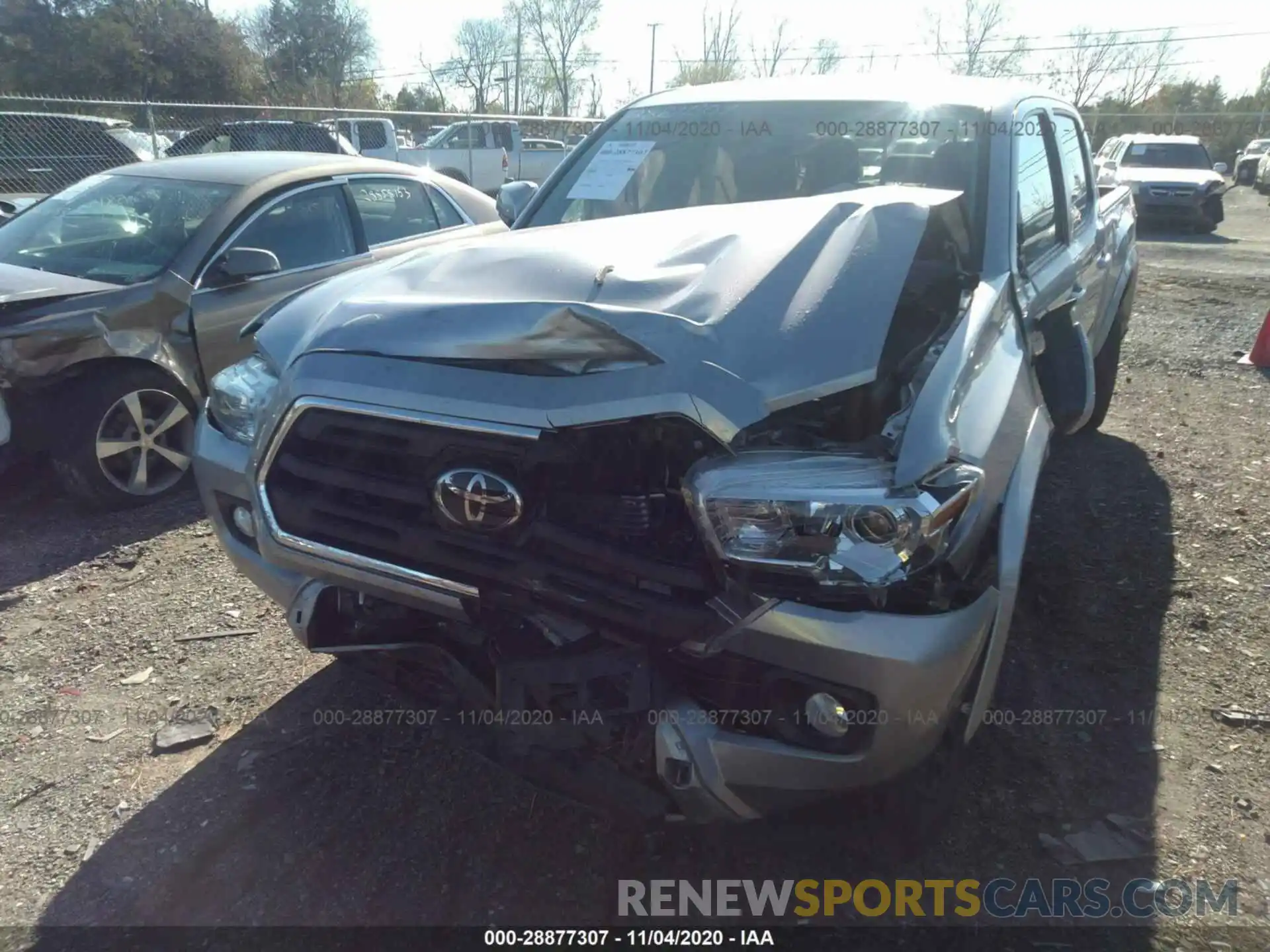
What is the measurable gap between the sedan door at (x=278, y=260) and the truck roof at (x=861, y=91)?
2115 millimetres

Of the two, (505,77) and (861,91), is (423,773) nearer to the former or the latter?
(861,91)

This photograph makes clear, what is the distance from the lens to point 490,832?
2484 mm

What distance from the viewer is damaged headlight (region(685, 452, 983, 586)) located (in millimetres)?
1808

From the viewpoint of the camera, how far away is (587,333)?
1979mm

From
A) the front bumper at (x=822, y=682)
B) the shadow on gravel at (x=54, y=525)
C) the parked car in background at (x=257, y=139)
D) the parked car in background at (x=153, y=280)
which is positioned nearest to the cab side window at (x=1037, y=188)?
the front bumper at (x=822, y=682)

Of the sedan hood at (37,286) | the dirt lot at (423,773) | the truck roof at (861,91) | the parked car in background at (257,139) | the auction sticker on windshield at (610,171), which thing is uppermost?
the truck roof at (861,91)

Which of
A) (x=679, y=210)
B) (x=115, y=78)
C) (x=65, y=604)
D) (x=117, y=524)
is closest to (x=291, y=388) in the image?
(x=679, y=210)

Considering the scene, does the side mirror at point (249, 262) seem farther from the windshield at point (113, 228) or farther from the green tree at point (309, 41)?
the green tree at point (309, 41)

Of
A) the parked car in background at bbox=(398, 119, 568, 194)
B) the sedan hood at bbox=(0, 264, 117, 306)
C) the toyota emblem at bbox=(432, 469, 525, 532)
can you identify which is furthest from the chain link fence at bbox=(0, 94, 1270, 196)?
the toyota emblem at bbox=(432, 469, 525, 532)

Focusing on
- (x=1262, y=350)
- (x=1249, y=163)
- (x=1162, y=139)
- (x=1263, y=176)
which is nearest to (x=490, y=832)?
(x=1262, y=350)

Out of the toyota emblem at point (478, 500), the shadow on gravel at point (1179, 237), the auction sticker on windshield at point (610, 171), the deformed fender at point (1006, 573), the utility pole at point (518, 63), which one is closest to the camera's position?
the toyota emblem at point (478, 500)

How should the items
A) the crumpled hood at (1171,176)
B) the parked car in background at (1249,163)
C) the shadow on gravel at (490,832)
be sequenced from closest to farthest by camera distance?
the shadow on gravel at (490,832) < the crumpled hood at (1171,176) < the parked car in background at (1249,163)

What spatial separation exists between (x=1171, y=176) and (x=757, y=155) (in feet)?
57.3

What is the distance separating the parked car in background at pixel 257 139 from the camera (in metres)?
12.2
